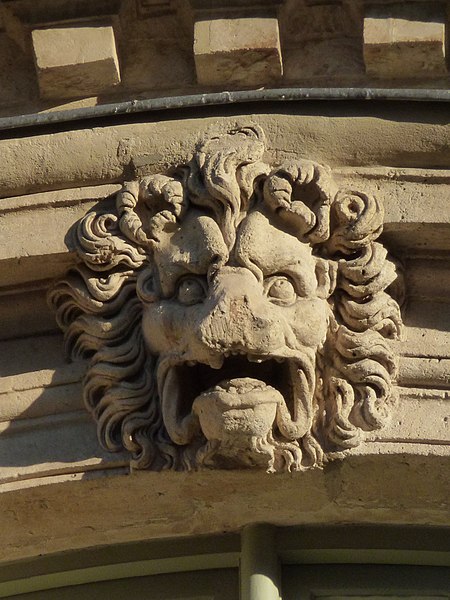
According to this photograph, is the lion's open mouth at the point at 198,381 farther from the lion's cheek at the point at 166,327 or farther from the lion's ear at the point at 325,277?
the lion's ear at the point at 325,277

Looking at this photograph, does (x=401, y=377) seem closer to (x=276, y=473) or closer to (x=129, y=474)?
(x=276, y=473)

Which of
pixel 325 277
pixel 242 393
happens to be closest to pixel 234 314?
pixel 242 393

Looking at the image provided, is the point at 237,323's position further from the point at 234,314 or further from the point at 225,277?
the point at 225,277

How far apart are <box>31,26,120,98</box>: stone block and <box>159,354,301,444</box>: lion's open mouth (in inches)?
27.2

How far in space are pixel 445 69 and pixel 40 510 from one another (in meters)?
1.23

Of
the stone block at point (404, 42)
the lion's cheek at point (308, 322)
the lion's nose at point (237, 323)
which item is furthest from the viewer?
the stone block at point (404, 42)

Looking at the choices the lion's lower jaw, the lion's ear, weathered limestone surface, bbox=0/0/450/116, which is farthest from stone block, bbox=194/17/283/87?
the lion's lower jaw

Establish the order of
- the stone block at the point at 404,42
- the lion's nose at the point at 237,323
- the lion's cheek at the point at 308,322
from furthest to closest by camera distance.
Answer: the stone block at the point at 404,42, the lion's cheek at the point at 308,322, the lion's nose at the point at 237,323

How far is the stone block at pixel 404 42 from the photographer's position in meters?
3.83

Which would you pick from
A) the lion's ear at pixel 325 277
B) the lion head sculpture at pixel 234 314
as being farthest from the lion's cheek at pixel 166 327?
the lion's ear at pixel 325 277

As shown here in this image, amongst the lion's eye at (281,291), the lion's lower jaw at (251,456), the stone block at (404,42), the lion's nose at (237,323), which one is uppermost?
the stone block at (404,42)

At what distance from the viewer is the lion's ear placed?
369 cm

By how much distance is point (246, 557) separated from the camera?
377 cm

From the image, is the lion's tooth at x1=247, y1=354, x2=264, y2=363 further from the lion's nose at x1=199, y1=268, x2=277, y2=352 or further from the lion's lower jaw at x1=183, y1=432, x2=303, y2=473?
the lion's lower jaw at x1=183, y1=432, x2=303, y2=473
